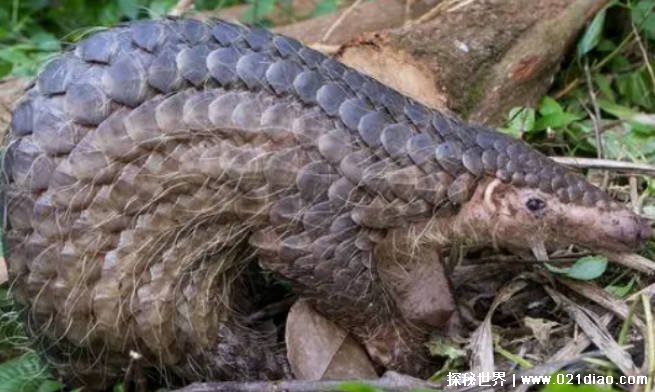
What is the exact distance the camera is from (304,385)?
8.24 feet

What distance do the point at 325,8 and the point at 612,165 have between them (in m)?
1.55

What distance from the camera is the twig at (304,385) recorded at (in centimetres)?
250

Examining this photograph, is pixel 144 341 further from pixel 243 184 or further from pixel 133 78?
pixel 133 78

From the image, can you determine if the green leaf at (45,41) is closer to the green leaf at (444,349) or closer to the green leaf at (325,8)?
the green leaf at (325,8)

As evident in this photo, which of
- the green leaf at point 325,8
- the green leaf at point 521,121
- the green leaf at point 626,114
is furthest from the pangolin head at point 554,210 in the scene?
the green leaf at point 325,8

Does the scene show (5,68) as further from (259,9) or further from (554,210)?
(554,210)

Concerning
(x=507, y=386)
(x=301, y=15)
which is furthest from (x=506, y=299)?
(x=301, y=15)

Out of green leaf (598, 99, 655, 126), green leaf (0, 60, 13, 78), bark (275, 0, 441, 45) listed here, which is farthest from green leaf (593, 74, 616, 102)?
green leaf (0, 60, 13, 78)

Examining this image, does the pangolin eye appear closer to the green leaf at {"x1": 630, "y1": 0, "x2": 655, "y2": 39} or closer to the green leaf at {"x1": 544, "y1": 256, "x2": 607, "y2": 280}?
the green leaf at {"x1": 544, "y1": 256, "x2": 607, "y2": 280}

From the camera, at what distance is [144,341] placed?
2.67 metres

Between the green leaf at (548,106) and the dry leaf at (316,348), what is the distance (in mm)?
1093

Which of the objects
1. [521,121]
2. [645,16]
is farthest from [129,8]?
[645,16]

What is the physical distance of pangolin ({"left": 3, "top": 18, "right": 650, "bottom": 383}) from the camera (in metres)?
2.50

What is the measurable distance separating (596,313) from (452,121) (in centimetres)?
56
